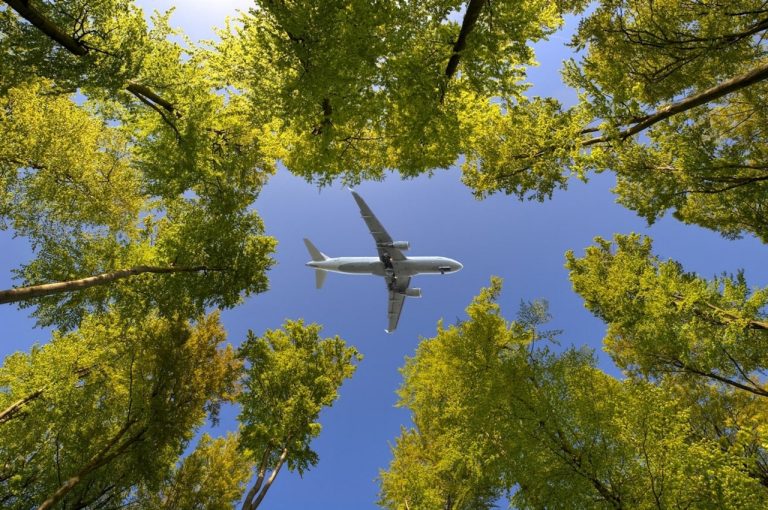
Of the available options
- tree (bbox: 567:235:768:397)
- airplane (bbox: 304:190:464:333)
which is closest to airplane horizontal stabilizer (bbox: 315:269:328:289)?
airplane (bbox: 304:190:464:333)

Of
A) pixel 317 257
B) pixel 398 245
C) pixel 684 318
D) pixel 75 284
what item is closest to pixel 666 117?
pixel 684 318

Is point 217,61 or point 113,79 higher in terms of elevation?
point 217,61

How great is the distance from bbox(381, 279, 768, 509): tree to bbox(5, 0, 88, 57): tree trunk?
11.2 meters

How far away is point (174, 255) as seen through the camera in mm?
10242

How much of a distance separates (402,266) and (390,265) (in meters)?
0.64

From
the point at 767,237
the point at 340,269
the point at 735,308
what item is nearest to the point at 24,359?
the point at 340,269

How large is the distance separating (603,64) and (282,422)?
1385 centimetres

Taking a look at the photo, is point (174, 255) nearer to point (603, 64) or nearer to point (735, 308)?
point (603, 64)

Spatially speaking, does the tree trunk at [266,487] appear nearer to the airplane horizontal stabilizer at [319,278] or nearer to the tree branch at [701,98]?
the airplane horizontal stabilizer at [319,278]

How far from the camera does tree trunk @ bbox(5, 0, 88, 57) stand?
592 cm

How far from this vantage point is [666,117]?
828 centimetres

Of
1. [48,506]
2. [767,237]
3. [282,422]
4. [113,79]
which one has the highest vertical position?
[767,237]

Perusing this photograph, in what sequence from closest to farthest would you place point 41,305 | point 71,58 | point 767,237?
point 71,58, point 767,237, point 41,305

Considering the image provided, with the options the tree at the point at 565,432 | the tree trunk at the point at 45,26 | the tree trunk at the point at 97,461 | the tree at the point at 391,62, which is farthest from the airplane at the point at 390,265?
the tree trunk at the point at 97,461
